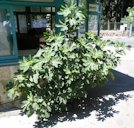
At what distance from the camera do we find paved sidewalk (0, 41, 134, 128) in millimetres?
5250

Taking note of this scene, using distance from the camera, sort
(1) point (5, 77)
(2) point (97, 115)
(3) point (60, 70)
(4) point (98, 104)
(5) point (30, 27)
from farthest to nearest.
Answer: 1. (5) point (30, 27)
2. (4) point (98, 104)
3. (1) point (5, 77)
4. (2) point (97, 115)
5. (3) point (60, 70)

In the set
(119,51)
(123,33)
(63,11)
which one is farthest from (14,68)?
(123,33)

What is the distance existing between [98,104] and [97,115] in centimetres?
57

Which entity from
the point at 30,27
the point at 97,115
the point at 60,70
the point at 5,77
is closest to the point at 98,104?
the point at 97,115

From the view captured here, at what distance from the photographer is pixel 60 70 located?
516 cm

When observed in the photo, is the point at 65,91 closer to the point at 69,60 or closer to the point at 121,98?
the point at 69,60

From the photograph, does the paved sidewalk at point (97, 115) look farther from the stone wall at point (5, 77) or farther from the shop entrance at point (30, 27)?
the shop entrance at point (30, 27)

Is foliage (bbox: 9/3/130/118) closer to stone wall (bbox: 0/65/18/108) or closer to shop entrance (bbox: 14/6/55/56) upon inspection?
stone wall (bbox: 0/65/18/108)

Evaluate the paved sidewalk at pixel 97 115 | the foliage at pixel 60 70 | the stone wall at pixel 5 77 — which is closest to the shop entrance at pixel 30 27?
the stone wall at pixel 5 77

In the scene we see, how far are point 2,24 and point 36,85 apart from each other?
1.88m

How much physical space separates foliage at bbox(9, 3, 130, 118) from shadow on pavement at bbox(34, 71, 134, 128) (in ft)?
0.91

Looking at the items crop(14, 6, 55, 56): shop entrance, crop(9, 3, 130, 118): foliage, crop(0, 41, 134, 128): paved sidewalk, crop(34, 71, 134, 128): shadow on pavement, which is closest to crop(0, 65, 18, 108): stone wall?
crop(0, 41, 134, 128): paved sidewalk

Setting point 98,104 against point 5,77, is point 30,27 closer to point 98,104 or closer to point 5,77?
point 5,77

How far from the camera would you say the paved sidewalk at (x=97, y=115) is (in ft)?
17.2
